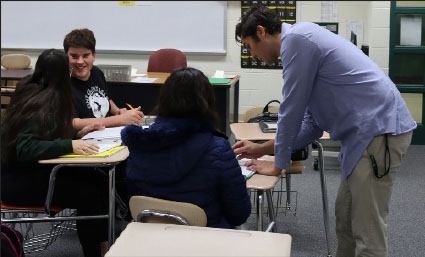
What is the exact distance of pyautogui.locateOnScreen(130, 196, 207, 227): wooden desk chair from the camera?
6.19ft

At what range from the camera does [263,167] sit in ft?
7.73

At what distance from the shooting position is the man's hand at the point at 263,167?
91.9 inches

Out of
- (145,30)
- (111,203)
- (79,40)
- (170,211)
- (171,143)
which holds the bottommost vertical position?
(111,203)

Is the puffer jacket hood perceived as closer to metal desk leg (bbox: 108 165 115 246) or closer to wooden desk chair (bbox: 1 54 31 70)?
metal desk leg (bbox: 108 165 115 246)

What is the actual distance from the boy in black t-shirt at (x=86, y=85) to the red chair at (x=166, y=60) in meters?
1.89

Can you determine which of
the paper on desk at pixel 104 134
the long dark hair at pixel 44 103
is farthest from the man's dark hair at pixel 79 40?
the long dark hair at pixel 44 103

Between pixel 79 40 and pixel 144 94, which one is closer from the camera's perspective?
pixel 79 40

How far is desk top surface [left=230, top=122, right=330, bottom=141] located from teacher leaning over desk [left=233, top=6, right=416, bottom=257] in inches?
28.3

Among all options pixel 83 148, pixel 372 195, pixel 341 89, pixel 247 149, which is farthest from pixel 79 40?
pixel 372 195

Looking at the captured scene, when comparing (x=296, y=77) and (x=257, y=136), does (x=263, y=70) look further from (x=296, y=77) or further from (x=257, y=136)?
(x=296, y=77)

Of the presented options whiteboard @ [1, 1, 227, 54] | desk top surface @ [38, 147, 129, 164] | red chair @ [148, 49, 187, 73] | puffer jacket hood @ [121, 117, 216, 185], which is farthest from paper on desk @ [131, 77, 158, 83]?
puffer jacket hood @ [121, 117, 216, 185]

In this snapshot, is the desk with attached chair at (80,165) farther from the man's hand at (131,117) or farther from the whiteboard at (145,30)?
the whiteboard at (145,30)

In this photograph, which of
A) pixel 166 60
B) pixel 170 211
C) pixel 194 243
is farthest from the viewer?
pixel 166 60

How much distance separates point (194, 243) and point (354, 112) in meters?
0.77
